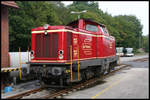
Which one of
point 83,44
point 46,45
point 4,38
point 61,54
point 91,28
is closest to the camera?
point 61,54

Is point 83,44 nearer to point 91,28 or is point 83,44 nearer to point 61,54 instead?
point 91,28

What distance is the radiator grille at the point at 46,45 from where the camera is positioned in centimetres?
846

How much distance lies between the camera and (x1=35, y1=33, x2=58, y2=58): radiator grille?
27.8ft

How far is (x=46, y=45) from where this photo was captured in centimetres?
866

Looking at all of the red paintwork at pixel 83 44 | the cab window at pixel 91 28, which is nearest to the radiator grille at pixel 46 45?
the red paintwork at pixel 83 44

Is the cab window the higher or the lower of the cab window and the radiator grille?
the higher

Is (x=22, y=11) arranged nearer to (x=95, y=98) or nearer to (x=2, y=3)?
(x=2, y=3)

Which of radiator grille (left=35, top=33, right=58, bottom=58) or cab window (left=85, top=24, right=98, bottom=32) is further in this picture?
cab window (left=85, top=24, right=98, bottom=32)

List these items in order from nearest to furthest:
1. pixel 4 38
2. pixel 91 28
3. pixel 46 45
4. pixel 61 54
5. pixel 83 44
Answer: pixel 61 54, pixel 46 45, pixel 83 44, pixel 91 28, pixel 4 38

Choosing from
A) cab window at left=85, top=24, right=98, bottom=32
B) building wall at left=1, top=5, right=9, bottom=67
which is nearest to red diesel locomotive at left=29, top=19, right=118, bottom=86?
cab window at left=85, top=24, right=98, bottom=32

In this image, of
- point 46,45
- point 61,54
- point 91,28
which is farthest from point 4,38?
point 91,28

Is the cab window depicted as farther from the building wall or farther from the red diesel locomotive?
the building wall

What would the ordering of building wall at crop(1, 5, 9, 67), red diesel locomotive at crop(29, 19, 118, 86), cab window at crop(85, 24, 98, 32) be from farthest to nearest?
building wall at crop(1, 5, 9, 67) → cab window at crop(85, 24, 98, 32) → red diesel locomotive at crop(29, 19, 118, 86)

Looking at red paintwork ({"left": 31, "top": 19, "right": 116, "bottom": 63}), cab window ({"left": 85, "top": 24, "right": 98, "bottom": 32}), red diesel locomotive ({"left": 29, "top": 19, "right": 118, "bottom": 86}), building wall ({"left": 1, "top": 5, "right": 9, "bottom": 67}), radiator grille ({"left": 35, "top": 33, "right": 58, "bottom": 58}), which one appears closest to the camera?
red diesel locomotive ({"left": 29, "top": 19, "right": 118, "bottom": 86})
